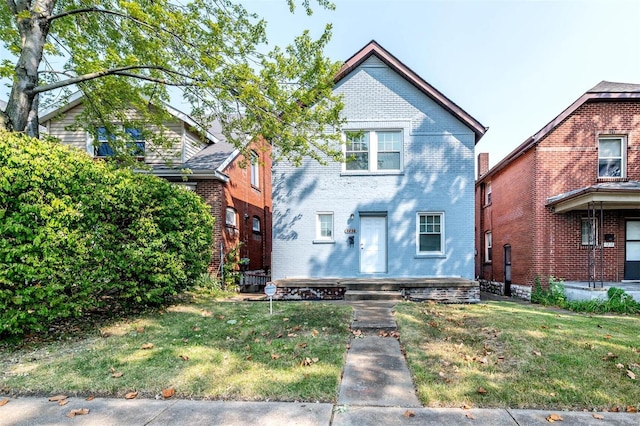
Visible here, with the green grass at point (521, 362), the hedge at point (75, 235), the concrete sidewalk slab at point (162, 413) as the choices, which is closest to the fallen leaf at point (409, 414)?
the green grass at point (521, 362)

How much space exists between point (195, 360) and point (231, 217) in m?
9.41

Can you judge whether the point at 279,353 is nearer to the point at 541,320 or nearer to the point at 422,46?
the point at 541,320

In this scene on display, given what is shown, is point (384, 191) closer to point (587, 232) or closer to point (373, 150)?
point (373, 150)

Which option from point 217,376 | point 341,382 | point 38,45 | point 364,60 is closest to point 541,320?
point 341,382

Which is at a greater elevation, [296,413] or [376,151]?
[376,151]

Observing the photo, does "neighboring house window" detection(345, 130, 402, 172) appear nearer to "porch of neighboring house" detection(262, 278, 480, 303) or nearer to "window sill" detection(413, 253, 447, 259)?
"window sill" detection(413, 253, 447, 259)

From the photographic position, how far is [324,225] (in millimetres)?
11680

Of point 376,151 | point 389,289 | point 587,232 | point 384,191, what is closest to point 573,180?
point 587,232

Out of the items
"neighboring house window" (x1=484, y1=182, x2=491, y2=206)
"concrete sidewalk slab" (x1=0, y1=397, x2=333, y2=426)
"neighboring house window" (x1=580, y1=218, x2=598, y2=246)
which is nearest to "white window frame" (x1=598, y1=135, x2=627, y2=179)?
"neighboring house window" (x1=580, y1=218, x2=598, y2=246)

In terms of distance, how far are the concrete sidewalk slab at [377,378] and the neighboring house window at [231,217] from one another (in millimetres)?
9036

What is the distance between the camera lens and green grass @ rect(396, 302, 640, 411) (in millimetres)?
3502

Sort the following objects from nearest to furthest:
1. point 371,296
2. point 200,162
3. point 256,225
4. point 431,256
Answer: point 371,296, point 431,256, point 200,162, point 256,225

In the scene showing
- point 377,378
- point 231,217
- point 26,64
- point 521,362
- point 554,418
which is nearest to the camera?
point 554,418

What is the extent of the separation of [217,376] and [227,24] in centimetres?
775
